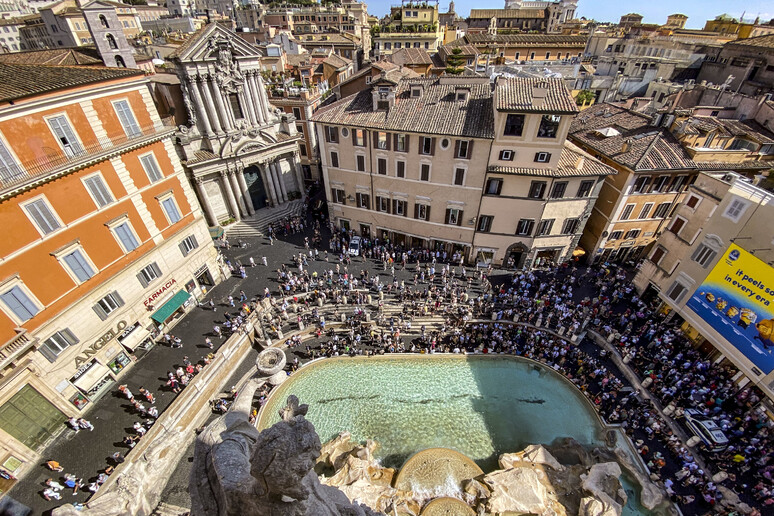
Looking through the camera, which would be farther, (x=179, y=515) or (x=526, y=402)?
(x=526, y=402)

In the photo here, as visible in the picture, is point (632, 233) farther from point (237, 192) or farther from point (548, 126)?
point (237, 192)

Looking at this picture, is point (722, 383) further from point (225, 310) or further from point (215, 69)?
point (215, 69)

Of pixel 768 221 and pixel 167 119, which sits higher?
pixel 167 119

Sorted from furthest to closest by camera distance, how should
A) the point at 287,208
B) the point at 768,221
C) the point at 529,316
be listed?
1. the point at 287,208
2. the point at 529,316
3. the point at 768,221

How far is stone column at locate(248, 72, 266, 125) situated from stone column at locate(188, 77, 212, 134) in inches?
199

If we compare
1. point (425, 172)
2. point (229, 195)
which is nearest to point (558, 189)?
point (425, 172)

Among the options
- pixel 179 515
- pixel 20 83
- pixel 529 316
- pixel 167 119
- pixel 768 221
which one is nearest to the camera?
pixel 179 515

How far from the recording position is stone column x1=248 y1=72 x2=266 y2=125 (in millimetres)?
34281

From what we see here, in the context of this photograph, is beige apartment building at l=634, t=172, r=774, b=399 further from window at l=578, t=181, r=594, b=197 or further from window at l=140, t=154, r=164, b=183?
window at l=140, t=154, r=164, b=183

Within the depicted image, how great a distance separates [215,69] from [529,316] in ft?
117

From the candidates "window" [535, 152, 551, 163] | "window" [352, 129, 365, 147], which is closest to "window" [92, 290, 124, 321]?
"window" [352, 129, 365, 147]

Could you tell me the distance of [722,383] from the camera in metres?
21.8

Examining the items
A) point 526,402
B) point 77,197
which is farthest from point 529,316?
point 77,197

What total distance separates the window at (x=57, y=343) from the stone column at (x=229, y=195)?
19.2 metres
